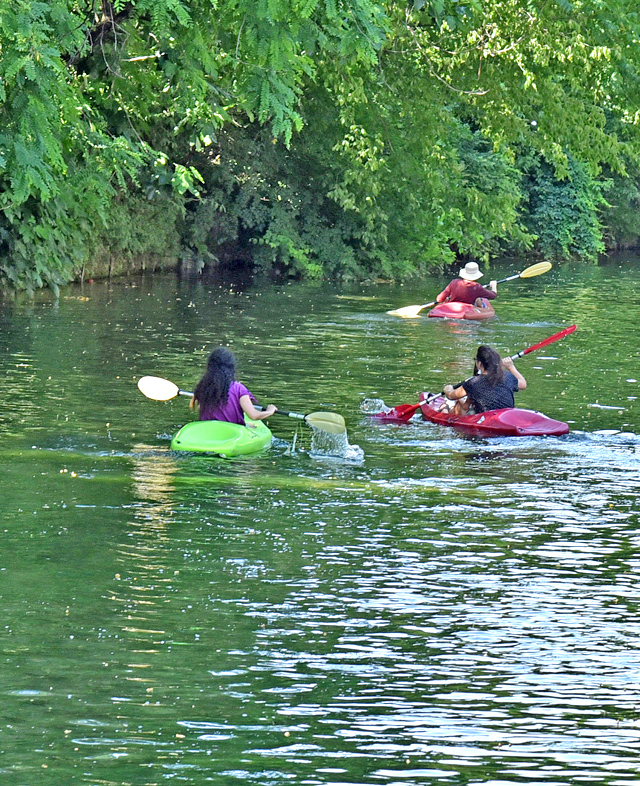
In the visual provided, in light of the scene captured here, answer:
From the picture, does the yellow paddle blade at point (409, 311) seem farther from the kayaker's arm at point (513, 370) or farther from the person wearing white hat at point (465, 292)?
the kayaker's arm at point (513, 370)

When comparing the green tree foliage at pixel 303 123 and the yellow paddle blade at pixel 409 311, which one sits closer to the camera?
the green tree foliage at pixel 303 123

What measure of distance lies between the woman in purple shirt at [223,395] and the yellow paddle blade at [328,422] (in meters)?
0.40

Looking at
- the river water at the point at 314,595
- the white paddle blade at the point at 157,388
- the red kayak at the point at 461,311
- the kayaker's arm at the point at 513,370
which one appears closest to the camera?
the river water at the point at 314,595

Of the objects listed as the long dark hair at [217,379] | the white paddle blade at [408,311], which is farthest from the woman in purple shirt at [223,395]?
the white paddle blade at [408,311]

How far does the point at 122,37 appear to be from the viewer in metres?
20.2

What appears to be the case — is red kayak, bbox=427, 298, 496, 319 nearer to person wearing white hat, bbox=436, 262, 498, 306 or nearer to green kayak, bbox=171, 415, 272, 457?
person wearing white hat, bbox=436, 262, 498, 306

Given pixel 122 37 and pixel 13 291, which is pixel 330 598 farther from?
pixel 13 291

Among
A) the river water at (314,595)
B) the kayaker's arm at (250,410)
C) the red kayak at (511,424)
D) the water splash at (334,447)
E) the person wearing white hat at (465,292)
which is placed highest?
the person wearing white hat at (465,292)

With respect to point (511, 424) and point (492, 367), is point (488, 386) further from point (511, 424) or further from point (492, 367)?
point (511, 424)

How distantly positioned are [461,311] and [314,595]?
64.9 feet

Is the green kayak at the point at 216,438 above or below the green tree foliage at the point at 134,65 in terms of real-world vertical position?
below

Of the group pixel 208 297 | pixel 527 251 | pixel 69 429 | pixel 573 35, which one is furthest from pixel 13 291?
pixel 527 251

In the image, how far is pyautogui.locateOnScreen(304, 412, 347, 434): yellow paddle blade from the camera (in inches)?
576

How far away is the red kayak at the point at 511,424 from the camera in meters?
15.6
